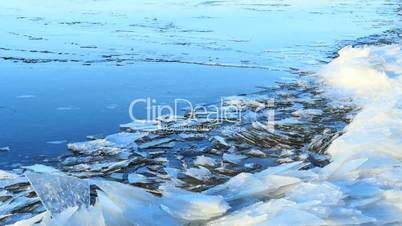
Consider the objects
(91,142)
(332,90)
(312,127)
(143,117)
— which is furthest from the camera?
(332,90)

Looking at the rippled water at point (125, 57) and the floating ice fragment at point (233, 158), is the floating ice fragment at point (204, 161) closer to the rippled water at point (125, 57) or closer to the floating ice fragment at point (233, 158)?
the floating ice fragment at point (233, 158)

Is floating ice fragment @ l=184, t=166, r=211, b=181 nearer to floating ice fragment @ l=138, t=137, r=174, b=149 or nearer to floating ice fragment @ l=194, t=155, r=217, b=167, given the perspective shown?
floating ice fragment @ l=194, t=155, r=217, b=167

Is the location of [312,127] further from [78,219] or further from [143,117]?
[78,219]

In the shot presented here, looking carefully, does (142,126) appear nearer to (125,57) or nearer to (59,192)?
(59,192)

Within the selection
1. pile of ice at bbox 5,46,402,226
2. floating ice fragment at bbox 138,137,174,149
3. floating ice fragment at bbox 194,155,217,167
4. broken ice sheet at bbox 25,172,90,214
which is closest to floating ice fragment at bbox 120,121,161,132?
floating ice fragment at bbox 138,137,174,149

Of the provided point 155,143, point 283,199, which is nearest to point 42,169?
point 155,143

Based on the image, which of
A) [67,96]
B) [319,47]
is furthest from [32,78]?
[319,47]

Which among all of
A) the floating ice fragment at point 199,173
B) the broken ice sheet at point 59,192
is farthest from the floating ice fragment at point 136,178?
the broken ice sheet at point 59,192
